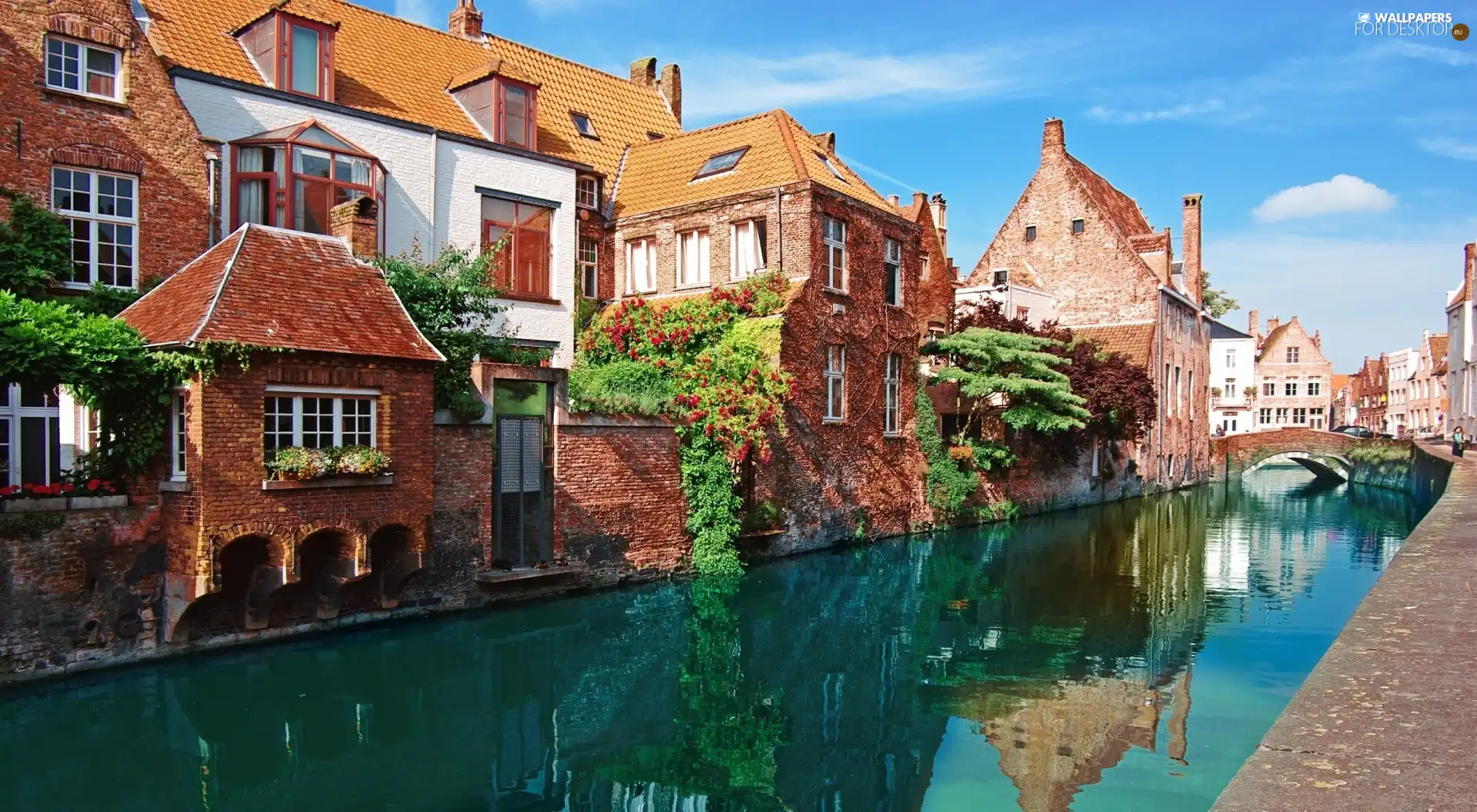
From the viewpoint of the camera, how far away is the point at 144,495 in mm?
12789

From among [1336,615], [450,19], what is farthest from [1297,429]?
[450,19]

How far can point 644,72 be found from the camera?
31.1 m

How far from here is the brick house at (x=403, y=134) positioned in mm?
17172

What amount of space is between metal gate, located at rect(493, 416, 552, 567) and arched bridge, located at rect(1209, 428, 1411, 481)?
44822 millimetres

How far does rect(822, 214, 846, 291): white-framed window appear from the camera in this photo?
2305cm

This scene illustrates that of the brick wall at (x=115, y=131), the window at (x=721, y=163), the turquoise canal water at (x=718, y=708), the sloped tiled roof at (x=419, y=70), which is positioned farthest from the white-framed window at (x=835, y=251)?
the brick wall at (x=115, y=131)

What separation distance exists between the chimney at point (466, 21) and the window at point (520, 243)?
7.09 m

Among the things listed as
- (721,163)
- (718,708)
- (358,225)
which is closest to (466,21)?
(721,163)

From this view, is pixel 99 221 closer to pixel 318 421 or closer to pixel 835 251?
pixel 318 421

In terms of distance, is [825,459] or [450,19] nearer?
[825,459]

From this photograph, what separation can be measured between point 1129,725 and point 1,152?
644 inches

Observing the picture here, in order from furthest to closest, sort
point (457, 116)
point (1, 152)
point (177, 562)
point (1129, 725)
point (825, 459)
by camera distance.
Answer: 1. point (825, 459)
2. point (457, 116)
3. point (1, 152)
4. point (177, 562)
5. point (1129, 725)

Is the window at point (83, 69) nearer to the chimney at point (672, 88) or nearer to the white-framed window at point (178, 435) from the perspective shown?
the white-framed window at point (178, 435)

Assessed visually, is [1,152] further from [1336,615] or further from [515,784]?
[1336,615]
